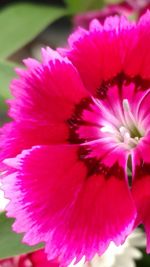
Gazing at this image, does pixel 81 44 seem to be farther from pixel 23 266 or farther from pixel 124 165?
pixel 23 266

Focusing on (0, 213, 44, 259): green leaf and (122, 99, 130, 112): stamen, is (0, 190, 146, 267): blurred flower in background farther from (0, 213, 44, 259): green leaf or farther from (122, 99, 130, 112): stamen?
(122, 99, 130, 112): stamen

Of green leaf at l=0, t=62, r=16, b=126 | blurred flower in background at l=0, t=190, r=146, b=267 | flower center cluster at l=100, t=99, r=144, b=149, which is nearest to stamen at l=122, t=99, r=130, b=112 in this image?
flower center cluster at l=100, t=99, r=144, b=149

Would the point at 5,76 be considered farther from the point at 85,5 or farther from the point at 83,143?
the point at 85,5

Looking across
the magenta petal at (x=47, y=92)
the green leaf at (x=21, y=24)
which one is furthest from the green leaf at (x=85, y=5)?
the magenta petal at (x=47, y=92)

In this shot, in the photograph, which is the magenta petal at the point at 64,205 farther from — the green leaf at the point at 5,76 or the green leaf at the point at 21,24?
the green leaf at the point at 21,24

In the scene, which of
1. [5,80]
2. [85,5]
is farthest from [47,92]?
[85,5]

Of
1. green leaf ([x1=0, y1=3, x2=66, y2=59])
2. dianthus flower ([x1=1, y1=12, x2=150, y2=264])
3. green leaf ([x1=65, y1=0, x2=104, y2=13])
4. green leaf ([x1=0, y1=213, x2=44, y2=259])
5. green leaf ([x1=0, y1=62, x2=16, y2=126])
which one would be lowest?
green leaf ([x1=0, y1=213, x2=44, y2=259])

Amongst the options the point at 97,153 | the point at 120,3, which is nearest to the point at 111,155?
the point at 97,153

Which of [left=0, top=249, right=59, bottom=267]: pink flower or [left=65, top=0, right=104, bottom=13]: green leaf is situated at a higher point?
[left=65, top=0, right=104, bottom=13]: green leaf
